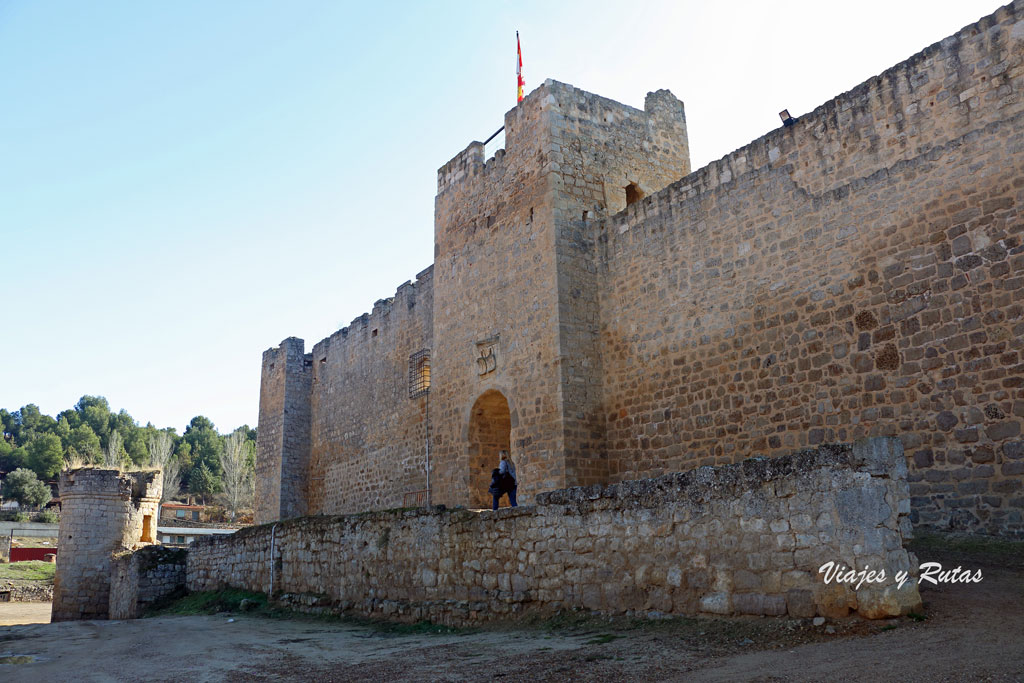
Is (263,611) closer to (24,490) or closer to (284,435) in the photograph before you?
(284,435)

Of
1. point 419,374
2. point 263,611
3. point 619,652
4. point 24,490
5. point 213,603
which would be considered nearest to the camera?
point 619,652

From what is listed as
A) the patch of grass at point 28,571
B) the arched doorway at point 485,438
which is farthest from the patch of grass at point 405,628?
the patch of grass at point 28,571

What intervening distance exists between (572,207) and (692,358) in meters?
3.20

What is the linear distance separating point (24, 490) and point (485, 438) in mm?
43250

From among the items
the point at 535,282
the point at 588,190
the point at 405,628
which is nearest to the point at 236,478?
the point at 535,282

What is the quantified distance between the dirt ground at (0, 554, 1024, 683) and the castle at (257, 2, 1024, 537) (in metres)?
2.10

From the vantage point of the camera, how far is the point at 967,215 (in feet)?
26.2

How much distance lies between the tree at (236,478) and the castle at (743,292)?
3385cm

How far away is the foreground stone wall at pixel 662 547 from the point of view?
4.98 meters

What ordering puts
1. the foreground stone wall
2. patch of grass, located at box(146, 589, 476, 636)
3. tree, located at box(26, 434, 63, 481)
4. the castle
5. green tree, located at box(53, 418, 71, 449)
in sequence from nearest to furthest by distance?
the foreground stone wall, the castle, patch of grass, located at box(146, 589, 476, 636), tree, located at box(26, 434, 63, 481), green tree, located at box(53, 418, 71, 449)

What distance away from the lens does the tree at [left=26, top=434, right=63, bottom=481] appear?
167 ft

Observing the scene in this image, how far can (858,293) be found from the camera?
8820mm

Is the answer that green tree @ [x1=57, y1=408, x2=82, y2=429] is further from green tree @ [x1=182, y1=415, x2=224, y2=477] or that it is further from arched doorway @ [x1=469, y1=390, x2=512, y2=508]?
arched doorway @ [x1=469, y1=390, x2=512, y2=508]

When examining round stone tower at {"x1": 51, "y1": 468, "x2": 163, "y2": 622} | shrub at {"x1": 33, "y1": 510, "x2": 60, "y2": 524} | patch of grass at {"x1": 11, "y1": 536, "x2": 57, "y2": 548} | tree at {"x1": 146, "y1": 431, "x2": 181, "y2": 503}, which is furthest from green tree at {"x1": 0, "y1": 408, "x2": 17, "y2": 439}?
round stone tower at {"x1": 51, "y1": 468, "x2": 163, "y2": 622}
